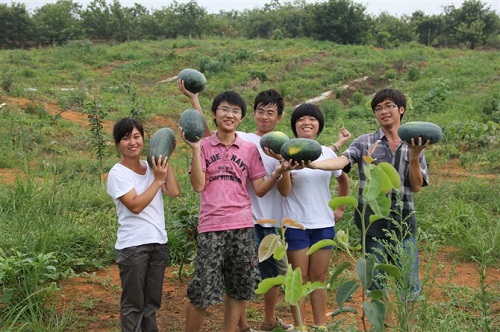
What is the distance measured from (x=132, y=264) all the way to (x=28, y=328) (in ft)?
2.98

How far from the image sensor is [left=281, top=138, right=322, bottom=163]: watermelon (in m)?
2.78

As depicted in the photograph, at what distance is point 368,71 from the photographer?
66.5ft

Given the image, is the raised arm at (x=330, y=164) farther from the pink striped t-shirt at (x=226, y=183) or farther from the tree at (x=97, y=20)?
the tree at (x=97, y=20)

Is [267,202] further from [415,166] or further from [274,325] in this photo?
[415,166]

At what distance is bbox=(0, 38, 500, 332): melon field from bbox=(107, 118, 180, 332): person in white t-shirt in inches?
23.5

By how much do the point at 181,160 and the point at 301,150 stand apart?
5501mm

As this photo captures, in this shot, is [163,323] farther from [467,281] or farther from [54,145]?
[54,145]

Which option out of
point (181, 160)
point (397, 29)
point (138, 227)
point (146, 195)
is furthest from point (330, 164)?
point (397, 29)

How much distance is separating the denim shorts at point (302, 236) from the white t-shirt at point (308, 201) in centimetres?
5

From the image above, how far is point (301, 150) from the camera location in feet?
9.11

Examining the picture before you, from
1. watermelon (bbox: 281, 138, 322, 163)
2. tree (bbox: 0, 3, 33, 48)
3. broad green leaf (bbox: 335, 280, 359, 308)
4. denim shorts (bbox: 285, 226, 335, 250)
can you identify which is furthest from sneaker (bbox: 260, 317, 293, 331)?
tree (bbox: 0, 3, 33, 48)

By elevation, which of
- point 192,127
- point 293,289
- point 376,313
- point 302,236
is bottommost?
point 302,236

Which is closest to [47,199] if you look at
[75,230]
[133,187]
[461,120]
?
[75,230]

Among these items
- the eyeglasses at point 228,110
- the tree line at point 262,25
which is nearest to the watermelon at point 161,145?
the eyeglasses at point 228,110
